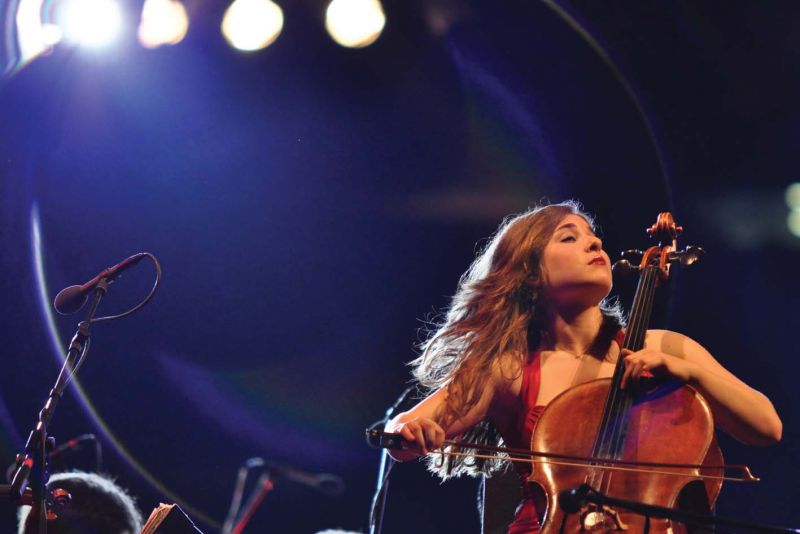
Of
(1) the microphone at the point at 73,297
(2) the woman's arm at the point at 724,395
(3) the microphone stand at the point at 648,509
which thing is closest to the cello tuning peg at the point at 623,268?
(2) the woman's arm at the point at 724,395

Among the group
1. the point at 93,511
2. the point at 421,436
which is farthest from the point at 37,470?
the point at 421,436

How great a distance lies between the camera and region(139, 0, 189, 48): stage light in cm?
476

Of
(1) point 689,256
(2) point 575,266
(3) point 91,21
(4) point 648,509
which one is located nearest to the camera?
(4) point 648,509

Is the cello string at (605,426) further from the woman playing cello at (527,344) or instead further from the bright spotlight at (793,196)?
the bright spotlight at (793,196)

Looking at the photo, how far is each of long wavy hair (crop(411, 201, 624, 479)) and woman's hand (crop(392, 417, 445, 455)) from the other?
438 millimetres

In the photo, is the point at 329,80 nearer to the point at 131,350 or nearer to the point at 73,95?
the point at 73,95

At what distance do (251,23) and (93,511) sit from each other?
10.9 ft

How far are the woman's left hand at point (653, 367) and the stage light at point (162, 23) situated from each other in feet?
12.7

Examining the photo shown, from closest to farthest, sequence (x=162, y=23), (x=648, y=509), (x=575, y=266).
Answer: (x=648, y=509) → (x=575, y=266) → (x=162, y=23)

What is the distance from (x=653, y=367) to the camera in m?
2.04

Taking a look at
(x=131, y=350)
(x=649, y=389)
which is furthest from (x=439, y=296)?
(x=649, y=389)

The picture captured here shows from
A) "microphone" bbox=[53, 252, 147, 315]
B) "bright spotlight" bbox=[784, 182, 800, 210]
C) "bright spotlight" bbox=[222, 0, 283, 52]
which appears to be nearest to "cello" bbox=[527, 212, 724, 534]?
"microphone" bbox=[53, 252, 147, 315]

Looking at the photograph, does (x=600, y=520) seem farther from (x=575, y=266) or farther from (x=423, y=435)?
(x=575, y=266)

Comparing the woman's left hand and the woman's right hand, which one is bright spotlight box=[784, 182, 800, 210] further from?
the woman's right hand
